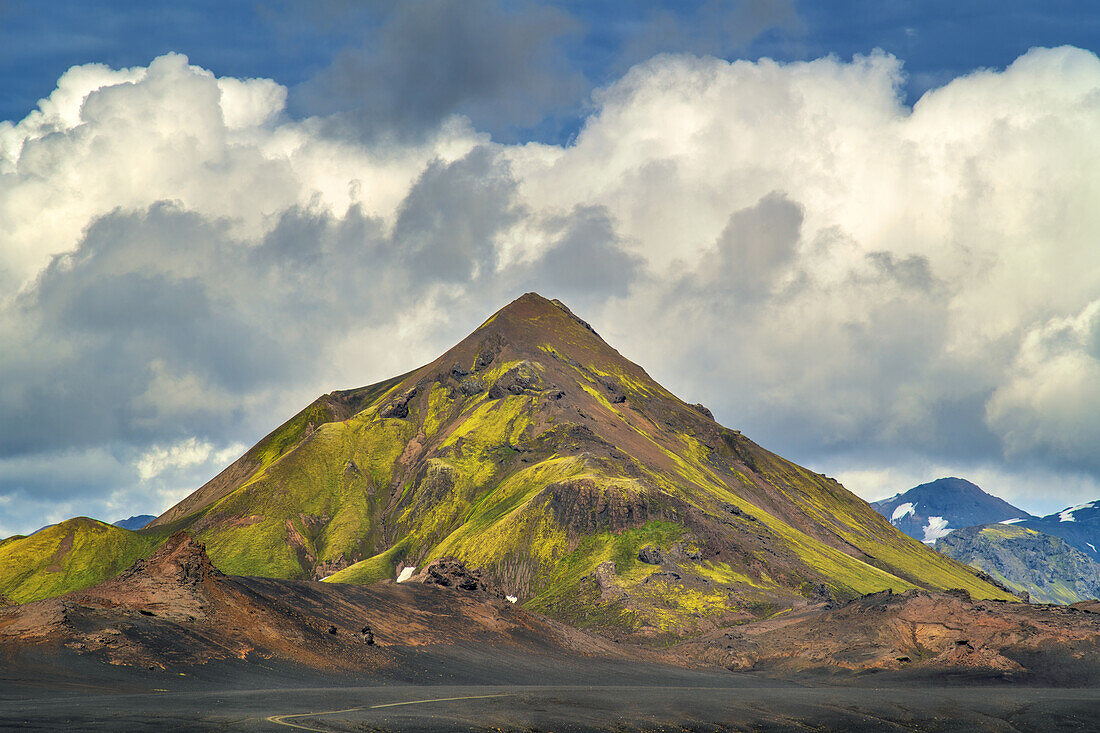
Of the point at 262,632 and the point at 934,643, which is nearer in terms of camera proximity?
the point at 262,632

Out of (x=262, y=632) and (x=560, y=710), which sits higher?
(x=262, y=632)

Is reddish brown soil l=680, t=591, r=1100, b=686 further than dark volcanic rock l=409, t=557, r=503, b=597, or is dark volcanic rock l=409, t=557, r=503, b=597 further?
dark volcanic rock l=409, t=557, r=503, b=597

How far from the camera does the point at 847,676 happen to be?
166375 mm

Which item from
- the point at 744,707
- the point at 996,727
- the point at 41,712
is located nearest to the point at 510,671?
the point at 744,707

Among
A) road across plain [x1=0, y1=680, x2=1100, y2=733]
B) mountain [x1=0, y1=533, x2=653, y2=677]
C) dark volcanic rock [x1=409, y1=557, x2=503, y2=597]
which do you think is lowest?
road across plain [x1=0, y1=680, x2=1100, y2=733]

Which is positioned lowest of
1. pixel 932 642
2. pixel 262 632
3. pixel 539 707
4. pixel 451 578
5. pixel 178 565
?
pixel 539 707

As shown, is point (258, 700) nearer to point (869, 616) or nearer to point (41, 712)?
point (41, 712)

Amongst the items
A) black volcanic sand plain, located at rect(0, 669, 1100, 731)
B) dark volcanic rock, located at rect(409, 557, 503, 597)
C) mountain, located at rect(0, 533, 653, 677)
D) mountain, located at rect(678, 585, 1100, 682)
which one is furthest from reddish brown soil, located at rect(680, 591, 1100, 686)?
dark volcanic rock, located at rect(409, 557, 503, 597)

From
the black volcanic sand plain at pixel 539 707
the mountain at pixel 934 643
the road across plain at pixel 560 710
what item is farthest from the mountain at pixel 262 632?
the mountain at pixel 934 643

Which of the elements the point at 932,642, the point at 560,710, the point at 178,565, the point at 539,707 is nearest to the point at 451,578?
the point at 178,565

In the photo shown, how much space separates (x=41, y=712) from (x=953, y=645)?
145183 millimetres

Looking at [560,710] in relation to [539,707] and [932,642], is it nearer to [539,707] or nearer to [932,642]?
[539,707]

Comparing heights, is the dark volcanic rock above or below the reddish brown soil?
above

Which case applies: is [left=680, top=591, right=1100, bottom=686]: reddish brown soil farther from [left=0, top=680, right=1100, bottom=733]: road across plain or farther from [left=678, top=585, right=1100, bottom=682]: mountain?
[left=0, top=680, right=1100, bottom=733]: road across plain
